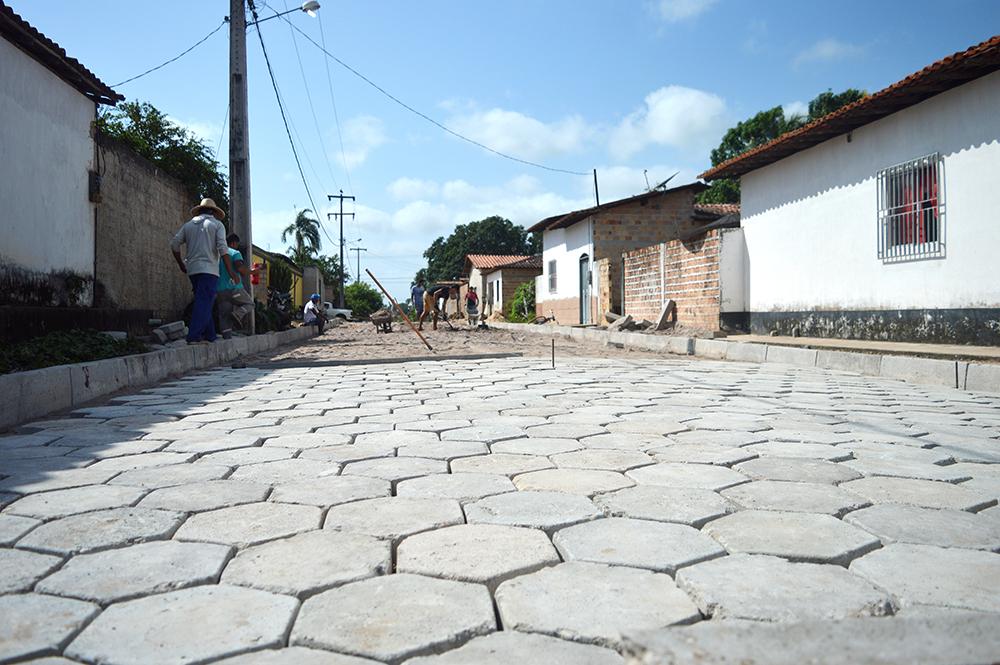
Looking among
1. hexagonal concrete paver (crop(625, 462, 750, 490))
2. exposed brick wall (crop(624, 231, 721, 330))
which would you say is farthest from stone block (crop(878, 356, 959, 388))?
exposed brick wall (crop(624, 231, 721, 330))

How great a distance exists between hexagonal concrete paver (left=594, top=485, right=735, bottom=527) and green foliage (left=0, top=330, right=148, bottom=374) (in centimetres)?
406

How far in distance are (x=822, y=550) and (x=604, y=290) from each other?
55.1 ft

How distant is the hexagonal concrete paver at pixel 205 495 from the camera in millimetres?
2270

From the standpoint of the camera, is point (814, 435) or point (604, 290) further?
point (604, 290)

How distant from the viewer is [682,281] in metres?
14.1

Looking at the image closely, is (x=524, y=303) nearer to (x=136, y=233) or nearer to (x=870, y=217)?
(x=870, y=217)

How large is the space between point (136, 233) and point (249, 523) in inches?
337

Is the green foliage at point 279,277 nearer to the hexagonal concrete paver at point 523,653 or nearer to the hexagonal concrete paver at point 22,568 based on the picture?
the hexagonal concrete paver at point 22,568

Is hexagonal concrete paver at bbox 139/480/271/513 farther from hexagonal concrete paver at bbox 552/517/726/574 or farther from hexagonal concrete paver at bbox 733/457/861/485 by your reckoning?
hexagonal concrete paver at bbox 733/457/861/485

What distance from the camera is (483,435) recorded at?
Result: 136 inches

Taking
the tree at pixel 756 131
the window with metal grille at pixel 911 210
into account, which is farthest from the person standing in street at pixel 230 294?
the tree at pixel 756 131

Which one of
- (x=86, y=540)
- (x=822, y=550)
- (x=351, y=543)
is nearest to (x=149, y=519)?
(x=86, y=540)

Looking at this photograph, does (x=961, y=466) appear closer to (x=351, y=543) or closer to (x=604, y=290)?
(x=351, y=543)

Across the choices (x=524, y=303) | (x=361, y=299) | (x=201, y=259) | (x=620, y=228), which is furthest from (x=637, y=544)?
(x=361, y=299)
